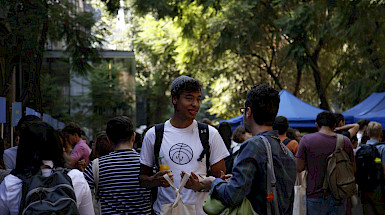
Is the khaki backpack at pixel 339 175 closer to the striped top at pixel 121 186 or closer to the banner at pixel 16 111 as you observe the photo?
the striped top at pixel 121 186

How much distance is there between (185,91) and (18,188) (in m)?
1.66

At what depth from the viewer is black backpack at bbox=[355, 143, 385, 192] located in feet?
27.5

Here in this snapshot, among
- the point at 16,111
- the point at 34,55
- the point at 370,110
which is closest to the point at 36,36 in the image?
the point at 34,55

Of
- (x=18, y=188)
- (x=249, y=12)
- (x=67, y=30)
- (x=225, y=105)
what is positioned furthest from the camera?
(x=225, y=105)

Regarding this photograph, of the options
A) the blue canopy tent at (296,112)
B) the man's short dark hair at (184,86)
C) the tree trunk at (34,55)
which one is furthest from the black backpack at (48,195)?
the blue canopy tent at (296,112)

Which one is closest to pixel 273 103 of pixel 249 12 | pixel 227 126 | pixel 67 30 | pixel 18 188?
pixel 18 188

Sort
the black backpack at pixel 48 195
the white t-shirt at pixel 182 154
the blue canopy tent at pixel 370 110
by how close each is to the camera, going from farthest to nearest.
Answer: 1. the blue canopy tent at pixel 370 110
2. the white t-shirt at pixel 182 154
3. the black backpack at pixel 48 195

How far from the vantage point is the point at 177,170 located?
14.9ft

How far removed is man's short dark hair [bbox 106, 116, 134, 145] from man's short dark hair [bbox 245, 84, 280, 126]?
1432 millimetres

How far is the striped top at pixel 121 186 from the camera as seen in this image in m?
4.78

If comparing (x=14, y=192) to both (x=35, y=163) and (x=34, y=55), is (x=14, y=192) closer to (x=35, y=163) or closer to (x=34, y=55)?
(x=35, y=163)

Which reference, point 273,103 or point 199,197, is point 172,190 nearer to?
point 199,197

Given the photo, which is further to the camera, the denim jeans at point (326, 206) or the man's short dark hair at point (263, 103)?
the denim jeans at point (326, 206)

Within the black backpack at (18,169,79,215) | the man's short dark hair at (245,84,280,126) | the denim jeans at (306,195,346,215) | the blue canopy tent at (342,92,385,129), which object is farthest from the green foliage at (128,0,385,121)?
the black backpack at (18,169,79,215)
